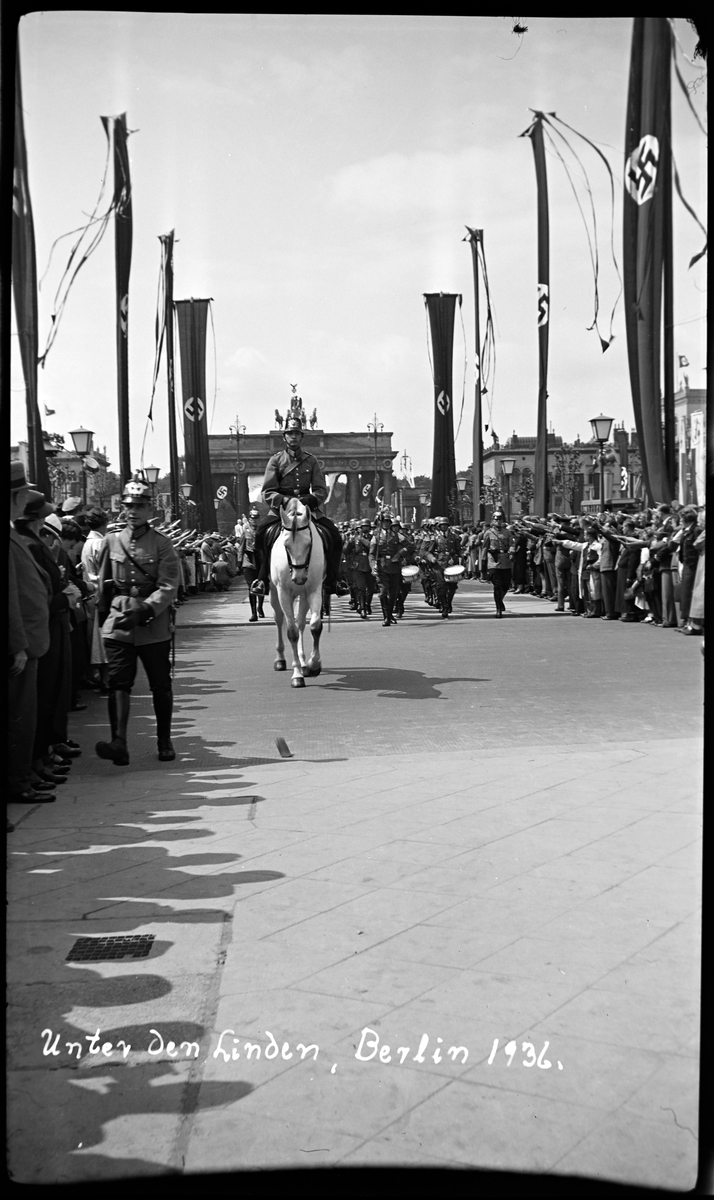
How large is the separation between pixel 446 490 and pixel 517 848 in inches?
87.6

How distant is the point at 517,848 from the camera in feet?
16.7

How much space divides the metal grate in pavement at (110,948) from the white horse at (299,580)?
6.86 meters

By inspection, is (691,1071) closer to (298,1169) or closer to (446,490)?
(298,1169)

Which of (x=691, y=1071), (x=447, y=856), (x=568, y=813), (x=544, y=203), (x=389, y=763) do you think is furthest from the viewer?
(x=389, y=763)

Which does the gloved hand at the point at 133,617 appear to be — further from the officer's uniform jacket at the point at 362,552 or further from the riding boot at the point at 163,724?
the officer's uniform jacket at the point at 362,552

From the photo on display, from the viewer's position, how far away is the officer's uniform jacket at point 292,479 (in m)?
10.3

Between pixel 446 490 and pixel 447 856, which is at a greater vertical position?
pixel 446 490

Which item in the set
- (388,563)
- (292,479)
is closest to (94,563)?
(292,479)

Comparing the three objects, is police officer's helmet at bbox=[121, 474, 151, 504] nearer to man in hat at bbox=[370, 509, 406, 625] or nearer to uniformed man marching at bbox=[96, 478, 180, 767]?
uniformed man marching at bbox=[96, 478, 180, 767]

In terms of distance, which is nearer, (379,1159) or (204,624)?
(379,1159)

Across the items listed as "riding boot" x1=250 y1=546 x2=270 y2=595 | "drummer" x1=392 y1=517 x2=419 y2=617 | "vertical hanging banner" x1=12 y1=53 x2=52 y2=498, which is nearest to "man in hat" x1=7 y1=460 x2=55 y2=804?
"vertical hanging banner" x1=12 y1=53 x2=52 y2=498

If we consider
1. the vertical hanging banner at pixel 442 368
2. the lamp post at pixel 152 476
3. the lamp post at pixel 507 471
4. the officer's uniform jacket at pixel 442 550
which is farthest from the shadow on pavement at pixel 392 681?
the lamp post at pixel 507 471

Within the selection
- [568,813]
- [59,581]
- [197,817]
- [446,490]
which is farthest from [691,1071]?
[59,581]

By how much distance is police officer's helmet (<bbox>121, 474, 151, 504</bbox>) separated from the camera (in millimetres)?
6926
